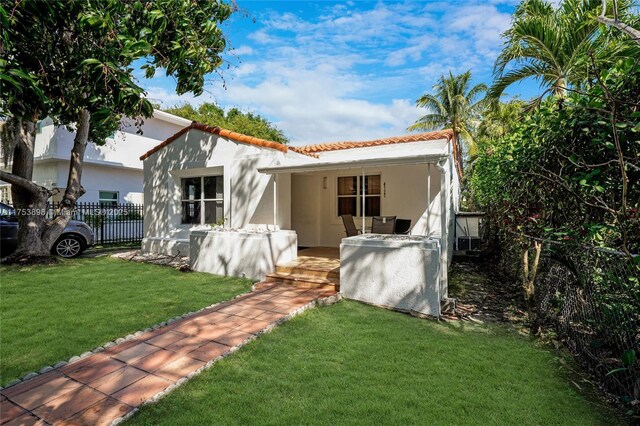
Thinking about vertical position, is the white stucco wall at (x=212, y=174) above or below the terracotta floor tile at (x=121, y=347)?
above

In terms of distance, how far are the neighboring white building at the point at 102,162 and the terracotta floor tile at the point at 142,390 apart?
54.0 feet

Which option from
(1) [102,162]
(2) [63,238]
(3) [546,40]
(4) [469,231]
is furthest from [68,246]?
(3) [546,40]

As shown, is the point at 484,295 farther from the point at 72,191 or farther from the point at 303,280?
the point at 72,191

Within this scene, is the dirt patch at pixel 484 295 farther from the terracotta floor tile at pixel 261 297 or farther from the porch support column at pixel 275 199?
the porch support column at pixel 275 199

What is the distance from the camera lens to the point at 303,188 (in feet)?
41.7

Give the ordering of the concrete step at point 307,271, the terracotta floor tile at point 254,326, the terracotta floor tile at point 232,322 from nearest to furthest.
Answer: the terracotta floor tile at point 254,326 → the terracotta floor tile at point 232,322 → the concrete step at point 307,271

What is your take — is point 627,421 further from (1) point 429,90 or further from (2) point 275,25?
(1) point 429,90

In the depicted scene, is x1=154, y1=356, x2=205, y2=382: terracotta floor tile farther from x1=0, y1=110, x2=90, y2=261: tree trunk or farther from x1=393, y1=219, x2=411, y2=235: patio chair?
x1=0, y1=110, x2=90, y2=261: tree trunk

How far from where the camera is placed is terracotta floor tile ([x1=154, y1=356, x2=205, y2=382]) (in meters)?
4.12

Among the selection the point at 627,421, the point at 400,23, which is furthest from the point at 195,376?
the point at 400,23

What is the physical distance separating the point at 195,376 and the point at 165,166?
10536 millimetres

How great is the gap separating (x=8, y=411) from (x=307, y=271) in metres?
5.77

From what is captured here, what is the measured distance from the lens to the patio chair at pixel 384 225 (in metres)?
9.53


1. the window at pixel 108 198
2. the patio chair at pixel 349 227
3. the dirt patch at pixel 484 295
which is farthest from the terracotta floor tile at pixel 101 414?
the window at pixel 108 198
